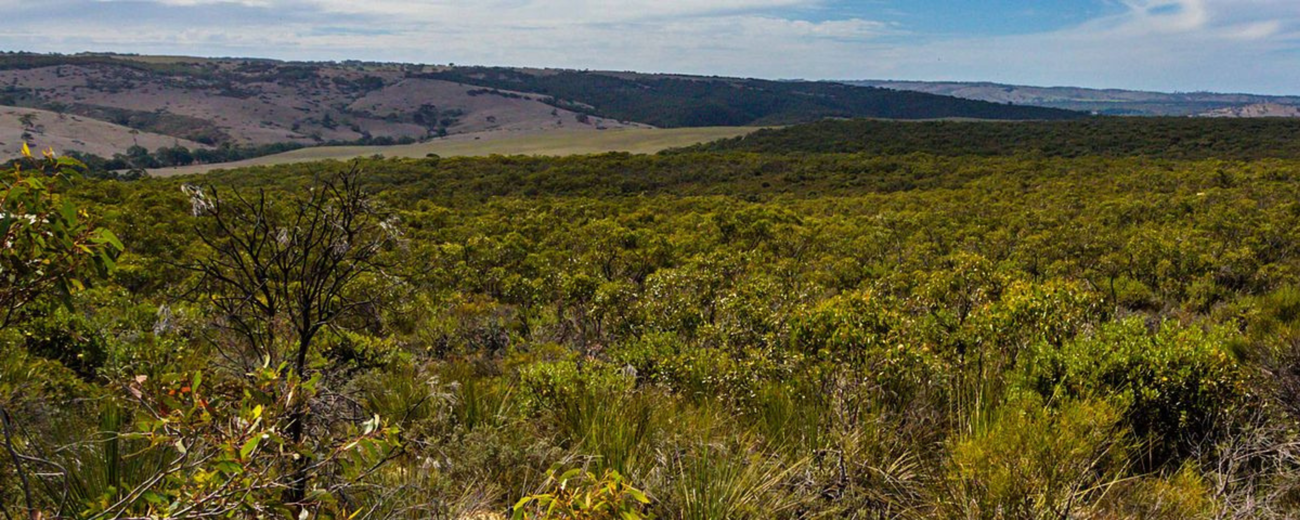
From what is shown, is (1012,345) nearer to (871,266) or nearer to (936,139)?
(871,266)

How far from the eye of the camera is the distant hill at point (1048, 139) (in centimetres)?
6106

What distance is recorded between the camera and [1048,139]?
74.2 m

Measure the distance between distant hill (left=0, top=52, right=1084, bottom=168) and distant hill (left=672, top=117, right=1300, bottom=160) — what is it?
60280mm

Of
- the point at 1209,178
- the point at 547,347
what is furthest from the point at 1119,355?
the point at 1209,178

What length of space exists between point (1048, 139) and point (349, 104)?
137 m

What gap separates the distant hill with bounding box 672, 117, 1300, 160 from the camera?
61.1m

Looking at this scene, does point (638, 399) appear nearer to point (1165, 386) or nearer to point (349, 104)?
point (1165, 386)

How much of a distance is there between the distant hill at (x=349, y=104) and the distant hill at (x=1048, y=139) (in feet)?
198

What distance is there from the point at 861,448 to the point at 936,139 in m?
81.1

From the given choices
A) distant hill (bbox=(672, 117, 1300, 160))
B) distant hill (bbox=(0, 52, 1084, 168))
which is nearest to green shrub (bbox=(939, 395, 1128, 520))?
distant hill (bbox=(672, 117, 1300, 160))

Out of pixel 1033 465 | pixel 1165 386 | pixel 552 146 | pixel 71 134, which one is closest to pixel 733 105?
pixel 552 146

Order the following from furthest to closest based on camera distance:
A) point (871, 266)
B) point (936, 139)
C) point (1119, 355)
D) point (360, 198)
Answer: point (936, 139)
point (871, 266)
point (1119, 355)
point (360, 198)

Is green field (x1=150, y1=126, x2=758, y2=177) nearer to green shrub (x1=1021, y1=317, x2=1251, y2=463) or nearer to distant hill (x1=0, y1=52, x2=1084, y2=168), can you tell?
distant hill (x1=0, y1=52, x2=1084, y2=168)

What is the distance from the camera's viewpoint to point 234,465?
1.72 metres
